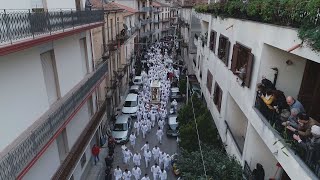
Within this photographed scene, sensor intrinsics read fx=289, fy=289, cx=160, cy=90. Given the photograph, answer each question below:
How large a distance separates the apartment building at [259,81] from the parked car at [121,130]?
818 cm

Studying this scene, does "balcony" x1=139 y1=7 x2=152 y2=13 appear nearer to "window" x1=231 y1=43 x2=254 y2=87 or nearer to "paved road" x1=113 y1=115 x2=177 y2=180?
"paved road" x1=113 y1=115 x2=177 y2=180

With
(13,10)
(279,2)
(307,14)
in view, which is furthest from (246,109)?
(13,10)

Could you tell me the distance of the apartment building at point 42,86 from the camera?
7.77 meters

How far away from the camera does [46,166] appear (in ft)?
37.2

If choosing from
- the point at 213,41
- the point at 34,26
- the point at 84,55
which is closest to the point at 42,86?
the point at 34,26

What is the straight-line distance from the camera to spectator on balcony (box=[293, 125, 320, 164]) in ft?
20.1

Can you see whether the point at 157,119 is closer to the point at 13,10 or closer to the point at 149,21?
the point at 13,10

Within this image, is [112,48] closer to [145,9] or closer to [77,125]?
[77,125]

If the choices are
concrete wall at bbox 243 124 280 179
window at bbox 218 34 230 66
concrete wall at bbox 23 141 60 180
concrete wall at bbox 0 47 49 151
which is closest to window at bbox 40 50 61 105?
concrete wall at bbox 0 47 49 151

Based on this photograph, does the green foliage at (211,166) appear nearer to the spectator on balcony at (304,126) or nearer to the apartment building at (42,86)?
the spectator on balcony at (304,126)

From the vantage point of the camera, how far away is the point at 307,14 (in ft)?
21.6

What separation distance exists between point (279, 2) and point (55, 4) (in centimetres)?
874

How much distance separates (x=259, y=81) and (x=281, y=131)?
245 cm

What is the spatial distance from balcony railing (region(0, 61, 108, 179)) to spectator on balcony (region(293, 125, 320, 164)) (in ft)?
23.3
